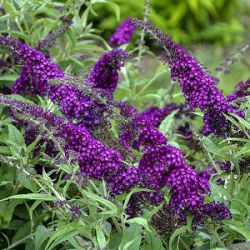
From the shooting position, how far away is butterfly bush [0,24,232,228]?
233 cm

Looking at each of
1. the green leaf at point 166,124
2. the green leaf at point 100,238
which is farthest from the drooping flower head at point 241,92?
the green leaf at point 100,238

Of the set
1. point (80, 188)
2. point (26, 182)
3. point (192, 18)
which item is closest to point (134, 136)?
point (80, 188)

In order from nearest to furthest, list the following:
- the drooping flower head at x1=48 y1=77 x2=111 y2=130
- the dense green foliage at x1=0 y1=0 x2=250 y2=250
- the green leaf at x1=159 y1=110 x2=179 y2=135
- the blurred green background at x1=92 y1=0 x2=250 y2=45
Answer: the dense green foliage at x1=0 y1=0 x2=250 y2=250 → the drooping flower head at x1=48 y1=77 x2=111 y2=130 → the green leaf at x1=159 y1=110 x2=179 y2=135 → the blurred green background at x1=92 y1=0 x2=250 y2=45

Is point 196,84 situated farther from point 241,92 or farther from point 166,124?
point 166,124

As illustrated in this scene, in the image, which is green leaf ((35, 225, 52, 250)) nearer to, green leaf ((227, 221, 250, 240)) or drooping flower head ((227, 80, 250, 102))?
green leaf ((227, 221, 250, 240))

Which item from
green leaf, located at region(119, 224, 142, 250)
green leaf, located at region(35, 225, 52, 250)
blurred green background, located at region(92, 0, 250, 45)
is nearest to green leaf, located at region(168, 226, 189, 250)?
green leaf, located at region(119, 224, 142, 250)

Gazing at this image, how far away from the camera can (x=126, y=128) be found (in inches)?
102

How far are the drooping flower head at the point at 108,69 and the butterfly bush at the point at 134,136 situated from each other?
0.79 feet

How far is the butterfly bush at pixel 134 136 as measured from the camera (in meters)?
2.33

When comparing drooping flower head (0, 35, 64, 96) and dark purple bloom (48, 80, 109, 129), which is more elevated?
drooping flower head (0, 35, 64, 96)

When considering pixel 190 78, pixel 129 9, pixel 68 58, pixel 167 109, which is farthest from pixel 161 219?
pixel 129 9

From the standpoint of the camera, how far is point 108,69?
116 inches

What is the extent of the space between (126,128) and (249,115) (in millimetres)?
488

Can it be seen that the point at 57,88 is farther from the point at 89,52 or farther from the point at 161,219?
the point at 89,52
